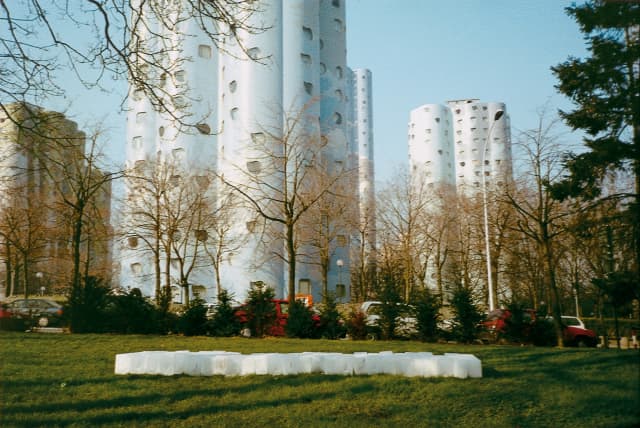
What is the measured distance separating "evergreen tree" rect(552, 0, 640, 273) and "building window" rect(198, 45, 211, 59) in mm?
32926

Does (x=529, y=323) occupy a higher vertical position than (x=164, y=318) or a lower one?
lower

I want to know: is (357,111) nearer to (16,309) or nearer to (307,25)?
(307,25)

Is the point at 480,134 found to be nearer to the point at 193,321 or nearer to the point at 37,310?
the point at 193,321

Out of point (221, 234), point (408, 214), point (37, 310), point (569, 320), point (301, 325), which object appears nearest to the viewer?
point (569, 320)

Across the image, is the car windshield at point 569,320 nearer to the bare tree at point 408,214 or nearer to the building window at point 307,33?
the bare tree at point 408,214

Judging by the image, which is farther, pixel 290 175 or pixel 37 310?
pixel 290 175

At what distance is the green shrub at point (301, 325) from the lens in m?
17.4

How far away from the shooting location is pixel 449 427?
247 inches

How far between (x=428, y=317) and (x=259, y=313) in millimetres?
5263

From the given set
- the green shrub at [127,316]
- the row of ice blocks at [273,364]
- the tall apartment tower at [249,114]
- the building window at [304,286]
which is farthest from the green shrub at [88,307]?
the building window at [304,286]

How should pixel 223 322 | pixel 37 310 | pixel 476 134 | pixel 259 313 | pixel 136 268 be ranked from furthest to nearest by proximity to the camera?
pixel 136 268 < pixel 37 310 < pixel 259 313 < pixel 223 322 < pixel 476 134

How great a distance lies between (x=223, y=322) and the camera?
17.9 m

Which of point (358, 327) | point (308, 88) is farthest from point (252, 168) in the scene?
point (308, 88)

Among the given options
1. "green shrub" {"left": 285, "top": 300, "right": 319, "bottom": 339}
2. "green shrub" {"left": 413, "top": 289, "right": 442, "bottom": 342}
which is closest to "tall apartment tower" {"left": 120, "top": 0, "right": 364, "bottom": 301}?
"green shrub" {"left": 285, "top": 300, "right": 319, "bottom": 339}
